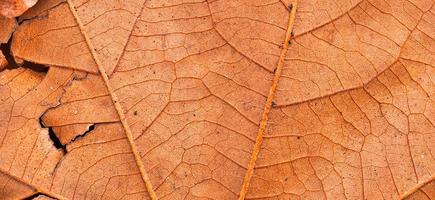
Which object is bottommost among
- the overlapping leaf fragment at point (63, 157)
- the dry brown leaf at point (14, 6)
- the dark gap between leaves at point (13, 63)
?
the overlapping leaf fragment at point (63, 157)

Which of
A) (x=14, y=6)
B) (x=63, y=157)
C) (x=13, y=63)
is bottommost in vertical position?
(x=63, y=157)

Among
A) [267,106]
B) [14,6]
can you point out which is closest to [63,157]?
[14,6]

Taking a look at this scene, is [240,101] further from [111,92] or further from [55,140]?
[55,140]

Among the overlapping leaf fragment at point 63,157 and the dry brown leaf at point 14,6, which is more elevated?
the dry brown leaf at point 14,6

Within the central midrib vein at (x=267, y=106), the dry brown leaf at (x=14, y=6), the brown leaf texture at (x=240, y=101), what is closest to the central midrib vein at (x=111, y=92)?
the brown leaf texture at (x=240, y=101)

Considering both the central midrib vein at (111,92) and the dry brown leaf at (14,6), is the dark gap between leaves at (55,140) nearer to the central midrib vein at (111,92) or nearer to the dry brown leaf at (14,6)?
the central midrib vein at (111,92)

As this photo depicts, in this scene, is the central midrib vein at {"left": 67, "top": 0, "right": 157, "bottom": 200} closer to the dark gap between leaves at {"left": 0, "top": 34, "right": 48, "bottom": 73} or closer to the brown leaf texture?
the brown leaf texture

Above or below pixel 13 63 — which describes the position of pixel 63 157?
below

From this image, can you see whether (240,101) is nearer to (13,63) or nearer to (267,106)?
(267,106)
